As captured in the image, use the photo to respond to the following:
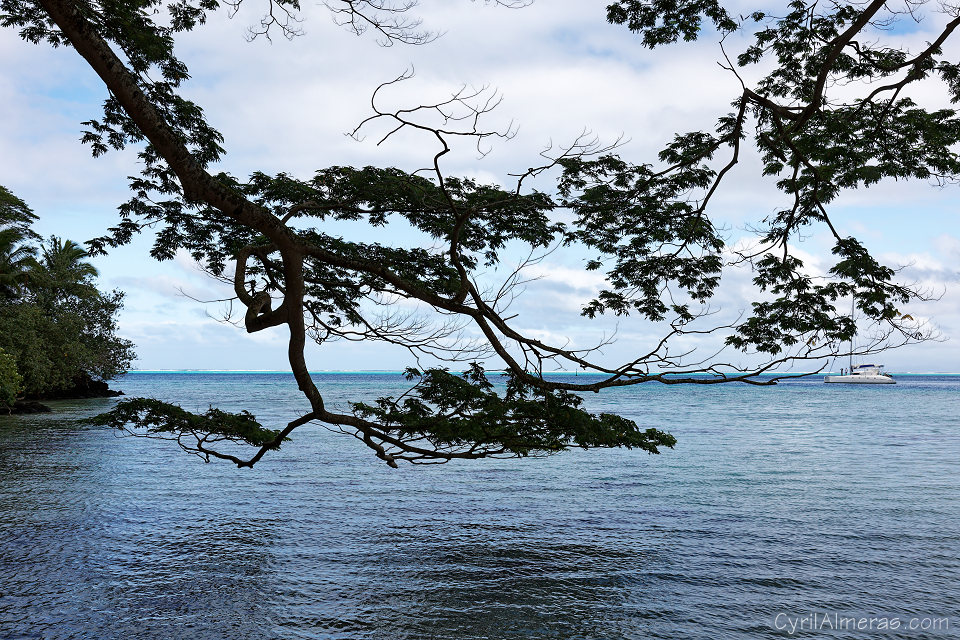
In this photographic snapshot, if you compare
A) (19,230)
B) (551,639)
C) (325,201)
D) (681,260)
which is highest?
(19,230)

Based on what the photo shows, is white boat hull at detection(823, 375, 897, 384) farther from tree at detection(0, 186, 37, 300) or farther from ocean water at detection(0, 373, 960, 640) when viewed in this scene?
tree at detection(0, 186, 37, 300)

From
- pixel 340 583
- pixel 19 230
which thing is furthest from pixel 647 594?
pixel 19 230

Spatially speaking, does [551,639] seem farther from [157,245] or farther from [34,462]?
[34,462]

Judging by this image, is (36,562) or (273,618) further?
(36,562)

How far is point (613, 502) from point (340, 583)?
6.90 meters

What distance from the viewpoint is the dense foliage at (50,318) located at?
101ft

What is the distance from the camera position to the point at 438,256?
8.12 metres

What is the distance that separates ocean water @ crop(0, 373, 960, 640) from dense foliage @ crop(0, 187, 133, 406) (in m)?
14.8

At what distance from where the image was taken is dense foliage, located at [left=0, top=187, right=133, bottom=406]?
3081 cm

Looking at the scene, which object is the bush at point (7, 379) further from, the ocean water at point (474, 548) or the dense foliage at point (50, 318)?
the ocean water at point (474, 548)

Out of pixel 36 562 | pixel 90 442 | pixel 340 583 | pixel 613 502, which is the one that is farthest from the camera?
pixel 90 442

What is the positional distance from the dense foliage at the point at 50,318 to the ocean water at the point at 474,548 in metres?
14.8

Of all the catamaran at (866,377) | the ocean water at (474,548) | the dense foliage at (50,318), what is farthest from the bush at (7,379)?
the catamaran at (866,377)

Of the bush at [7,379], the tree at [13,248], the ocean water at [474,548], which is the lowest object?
the ocean water at [474,548]
